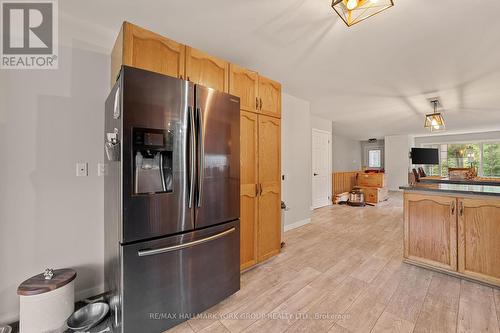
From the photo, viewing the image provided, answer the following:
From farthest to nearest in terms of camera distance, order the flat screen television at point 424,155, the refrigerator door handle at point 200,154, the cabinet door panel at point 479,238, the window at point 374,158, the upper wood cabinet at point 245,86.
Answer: the window at point 374,158, the flat screen television at point 424,155, the upper wood cabinet at point 245,86, the cabinet door panel at point 479,238, the refrigerator door handle at point 200,154

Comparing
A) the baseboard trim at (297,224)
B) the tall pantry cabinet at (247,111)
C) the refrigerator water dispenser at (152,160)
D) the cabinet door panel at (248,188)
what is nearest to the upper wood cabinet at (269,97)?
the tall pantry cabinet at (247,111)

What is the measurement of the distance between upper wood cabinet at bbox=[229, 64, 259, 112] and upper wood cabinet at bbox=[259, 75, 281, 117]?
0.25ft

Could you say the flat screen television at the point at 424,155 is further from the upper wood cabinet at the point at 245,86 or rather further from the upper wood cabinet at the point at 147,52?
the upper wood cabinet at the point at 147,52

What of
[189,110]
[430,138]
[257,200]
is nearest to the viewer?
[189,110]

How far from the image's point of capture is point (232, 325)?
5.34 ft

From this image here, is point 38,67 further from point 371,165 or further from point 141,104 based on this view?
point 371,165

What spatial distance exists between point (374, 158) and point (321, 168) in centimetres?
622

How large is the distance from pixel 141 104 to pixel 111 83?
1006 mm

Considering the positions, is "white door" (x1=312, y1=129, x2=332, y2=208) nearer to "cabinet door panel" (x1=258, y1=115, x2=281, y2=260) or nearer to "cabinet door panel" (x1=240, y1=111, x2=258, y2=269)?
"cabinet door panel" (x1=258, y1=115, x2=281, y2=260)

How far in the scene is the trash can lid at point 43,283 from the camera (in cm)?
150

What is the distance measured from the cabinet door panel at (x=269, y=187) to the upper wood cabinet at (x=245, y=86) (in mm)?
213

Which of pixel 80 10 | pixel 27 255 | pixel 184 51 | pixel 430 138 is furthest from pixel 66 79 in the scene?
pixel 430 138

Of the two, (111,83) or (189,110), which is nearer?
(189,110)

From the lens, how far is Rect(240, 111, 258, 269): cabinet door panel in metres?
2.30
